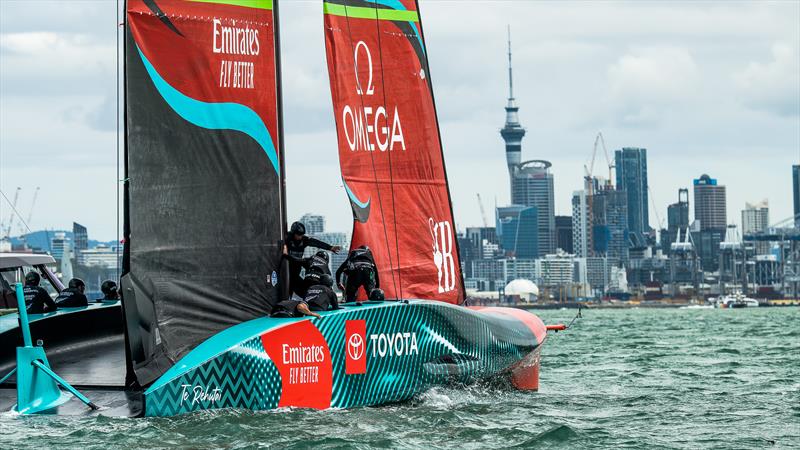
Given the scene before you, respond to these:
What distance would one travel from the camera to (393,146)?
1329cm

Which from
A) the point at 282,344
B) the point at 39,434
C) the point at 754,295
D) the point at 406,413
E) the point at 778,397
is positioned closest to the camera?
the point at 39,434

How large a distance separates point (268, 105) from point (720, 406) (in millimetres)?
4892

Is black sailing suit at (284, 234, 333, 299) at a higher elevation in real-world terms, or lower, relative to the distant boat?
higher

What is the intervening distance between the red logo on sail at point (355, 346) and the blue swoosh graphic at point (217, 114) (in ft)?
4.61

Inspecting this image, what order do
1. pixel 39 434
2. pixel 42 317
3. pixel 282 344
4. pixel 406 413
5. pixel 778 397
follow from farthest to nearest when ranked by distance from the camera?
1. pixel 778 397
2. pixel 42 317
3. pixel 406 413
4. pixel 282 344
5. pixel 39 434

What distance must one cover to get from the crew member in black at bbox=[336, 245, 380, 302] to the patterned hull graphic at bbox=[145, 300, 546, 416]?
749 millimetres

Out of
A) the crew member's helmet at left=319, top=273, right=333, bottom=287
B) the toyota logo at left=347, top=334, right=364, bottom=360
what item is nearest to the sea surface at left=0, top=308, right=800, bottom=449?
the toyota logo at left=347, top=334, right=364, bottom=360

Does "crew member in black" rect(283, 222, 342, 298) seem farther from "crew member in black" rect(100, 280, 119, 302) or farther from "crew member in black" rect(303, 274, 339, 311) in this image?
"crew member in black" rect(100, 280, 119, 302)

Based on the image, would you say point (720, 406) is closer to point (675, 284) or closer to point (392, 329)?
point (392, 329)

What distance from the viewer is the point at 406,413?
1077 cm

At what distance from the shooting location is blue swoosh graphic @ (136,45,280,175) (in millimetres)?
10172

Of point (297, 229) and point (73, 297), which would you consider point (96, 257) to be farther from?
point (297, 229)

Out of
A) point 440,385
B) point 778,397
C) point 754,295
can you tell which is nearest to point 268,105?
point 440,385

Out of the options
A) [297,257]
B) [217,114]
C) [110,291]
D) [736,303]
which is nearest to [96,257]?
[736,303]
